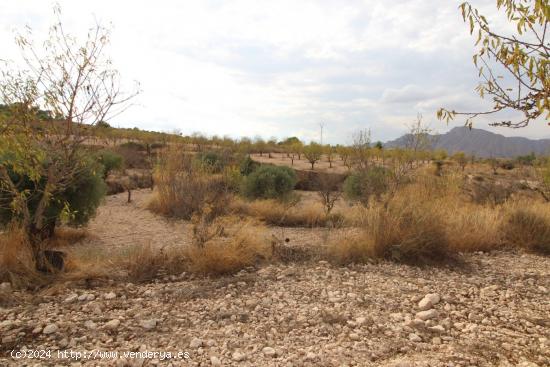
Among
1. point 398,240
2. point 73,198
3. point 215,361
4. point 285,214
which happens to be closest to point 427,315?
point 215,361

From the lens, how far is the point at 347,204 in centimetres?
1363

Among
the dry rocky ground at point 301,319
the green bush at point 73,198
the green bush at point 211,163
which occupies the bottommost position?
the dry rocky ground at point 301,319

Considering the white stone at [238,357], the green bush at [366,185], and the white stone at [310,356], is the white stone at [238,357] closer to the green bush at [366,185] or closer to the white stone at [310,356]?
the white stone at [310,356]

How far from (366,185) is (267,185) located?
3590mm

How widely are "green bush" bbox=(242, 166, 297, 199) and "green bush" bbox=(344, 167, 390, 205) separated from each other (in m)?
2.12

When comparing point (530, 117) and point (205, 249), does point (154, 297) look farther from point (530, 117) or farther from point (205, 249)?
point (530, 117)

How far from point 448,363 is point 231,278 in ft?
9.14

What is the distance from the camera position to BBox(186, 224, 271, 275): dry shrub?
5254 millimetres

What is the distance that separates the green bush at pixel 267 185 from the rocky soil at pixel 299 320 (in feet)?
26.4

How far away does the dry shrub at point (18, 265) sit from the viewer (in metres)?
4.53

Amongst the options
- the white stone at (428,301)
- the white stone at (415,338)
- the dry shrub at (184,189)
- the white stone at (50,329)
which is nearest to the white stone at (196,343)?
the white stone at (50,329)

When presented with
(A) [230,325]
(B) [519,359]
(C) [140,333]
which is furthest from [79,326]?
(B) [519,359]

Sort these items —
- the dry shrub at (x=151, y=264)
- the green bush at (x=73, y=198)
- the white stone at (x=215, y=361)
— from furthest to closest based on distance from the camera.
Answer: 1. the green bush at (x=73, y=198)
2. the dry shrub at (x=151, y=264)
3. the white stone at (x=215, y=361)

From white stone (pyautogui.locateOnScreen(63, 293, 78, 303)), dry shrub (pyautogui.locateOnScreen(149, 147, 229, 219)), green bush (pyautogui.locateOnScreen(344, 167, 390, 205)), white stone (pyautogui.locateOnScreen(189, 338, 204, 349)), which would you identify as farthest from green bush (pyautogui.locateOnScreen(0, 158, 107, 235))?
green bush (pyautogui.locateOnScreen(344, 167, 390, 205))
